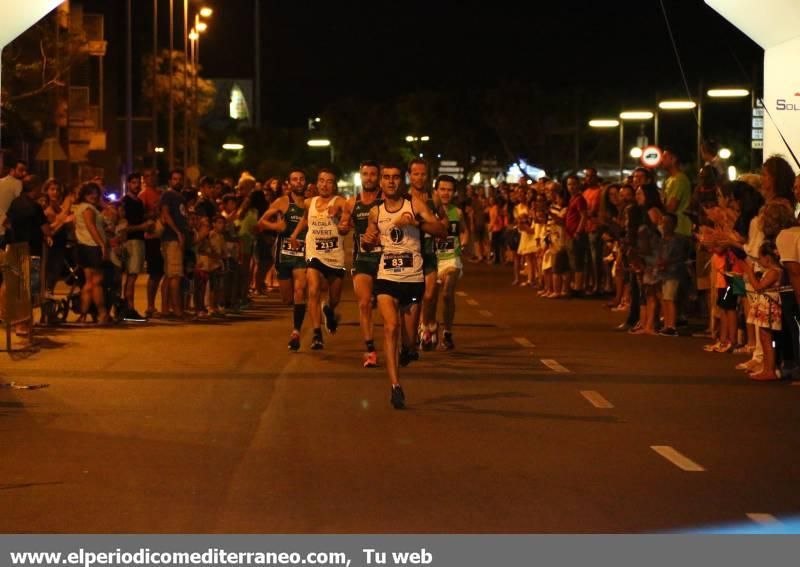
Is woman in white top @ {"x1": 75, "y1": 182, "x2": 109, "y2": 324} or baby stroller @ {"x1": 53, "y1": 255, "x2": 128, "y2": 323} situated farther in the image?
baby stroller @ {"x1": 53, "y1": 255, "x2": 128, "y2": 323}

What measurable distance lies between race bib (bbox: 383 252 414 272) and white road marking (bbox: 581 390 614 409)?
186cm

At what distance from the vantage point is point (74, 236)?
66.1 feet

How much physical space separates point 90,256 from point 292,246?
347 cm

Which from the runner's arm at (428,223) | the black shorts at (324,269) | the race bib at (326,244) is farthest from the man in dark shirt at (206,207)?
the runner's arm at (428,223)

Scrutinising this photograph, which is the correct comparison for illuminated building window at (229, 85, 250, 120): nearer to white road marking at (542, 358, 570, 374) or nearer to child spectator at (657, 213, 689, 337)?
child spectator at (657, 213, 689, 337)

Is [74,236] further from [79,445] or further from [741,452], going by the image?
[741,452]

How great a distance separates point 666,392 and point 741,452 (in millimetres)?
3154

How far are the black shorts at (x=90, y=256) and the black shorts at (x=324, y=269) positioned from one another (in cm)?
397

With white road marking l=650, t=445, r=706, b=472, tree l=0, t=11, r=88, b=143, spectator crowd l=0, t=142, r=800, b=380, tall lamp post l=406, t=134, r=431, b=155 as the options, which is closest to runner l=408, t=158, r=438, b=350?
spectator crowd l=0, t=142, r=800, b=380

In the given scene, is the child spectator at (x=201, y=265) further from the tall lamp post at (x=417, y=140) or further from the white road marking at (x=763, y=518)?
the tall lamp post at (x=417, y=140)

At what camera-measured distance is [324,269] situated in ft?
55.7

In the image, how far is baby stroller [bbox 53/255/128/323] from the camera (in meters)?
20.3

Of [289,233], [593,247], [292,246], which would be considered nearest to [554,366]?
[292,246]

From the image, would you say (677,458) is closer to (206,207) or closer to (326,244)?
(326,244)
